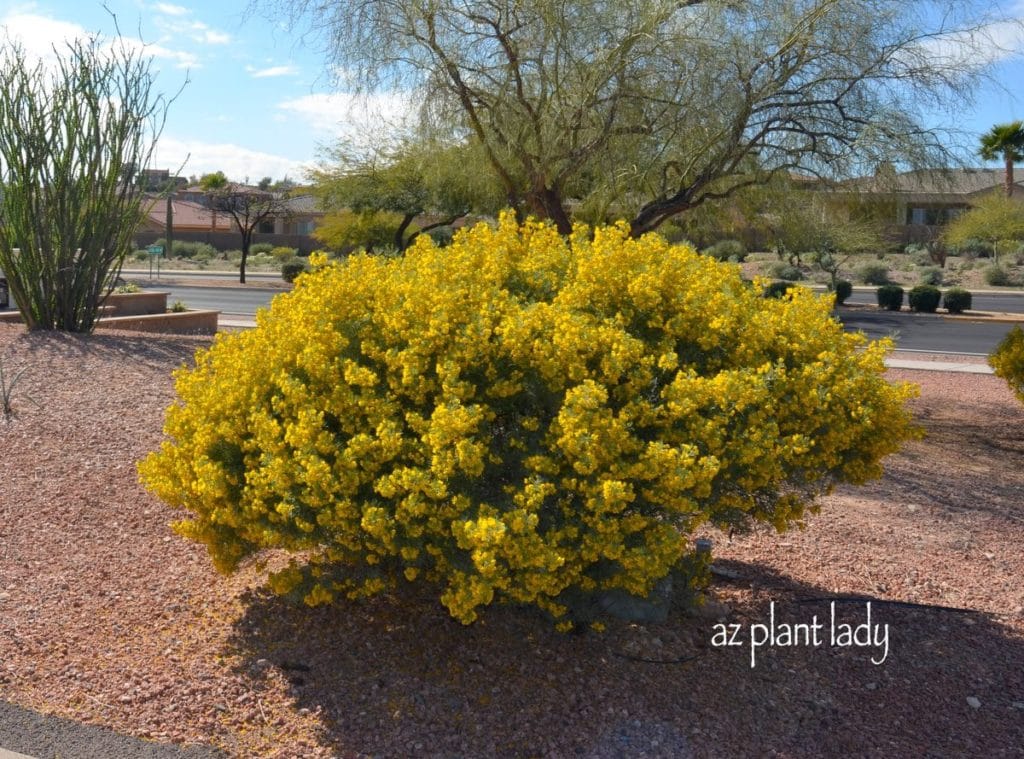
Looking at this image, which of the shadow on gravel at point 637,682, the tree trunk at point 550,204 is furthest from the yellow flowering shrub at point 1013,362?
the shadow on gravel at point 637,682

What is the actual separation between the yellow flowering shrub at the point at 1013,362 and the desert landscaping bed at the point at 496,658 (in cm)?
392

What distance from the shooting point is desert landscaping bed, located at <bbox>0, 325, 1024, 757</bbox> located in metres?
4.27

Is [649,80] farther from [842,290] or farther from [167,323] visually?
[842,290]

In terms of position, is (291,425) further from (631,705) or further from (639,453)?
(631,705)

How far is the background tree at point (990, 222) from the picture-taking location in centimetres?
4981

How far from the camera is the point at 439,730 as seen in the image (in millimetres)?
4238

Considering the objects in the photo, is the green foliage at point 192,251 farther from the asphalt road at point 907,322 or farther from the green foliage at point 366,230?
the asphalt road at point 907,322

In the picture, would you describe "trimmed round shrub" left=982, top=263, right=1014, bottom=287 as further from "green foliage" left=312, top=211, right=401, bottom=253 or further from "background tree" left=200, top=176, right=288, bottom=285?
"background tree" left=200, top=176, right=288, bottom=285

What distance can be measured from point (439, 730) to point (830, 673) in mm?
1704

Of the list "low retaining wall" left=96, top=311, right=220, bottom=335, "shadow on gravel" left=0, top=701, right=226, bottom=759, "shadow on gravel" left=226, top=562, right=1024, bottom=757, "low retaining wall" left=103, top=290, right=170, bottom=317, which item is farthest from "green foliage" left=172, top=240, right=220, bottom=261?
"shadow on gravel" left=0, top=701, right=226, bottom=759

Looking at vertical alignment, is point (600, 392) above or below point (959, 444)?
above

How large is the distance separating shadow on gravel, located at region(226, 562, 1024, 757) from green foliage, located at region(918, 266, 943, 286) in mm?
39370

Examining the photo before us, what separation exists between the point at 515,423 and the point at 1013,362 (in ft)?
24.1

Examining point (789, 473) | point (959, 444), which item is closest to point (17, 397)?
point (789, 473)
